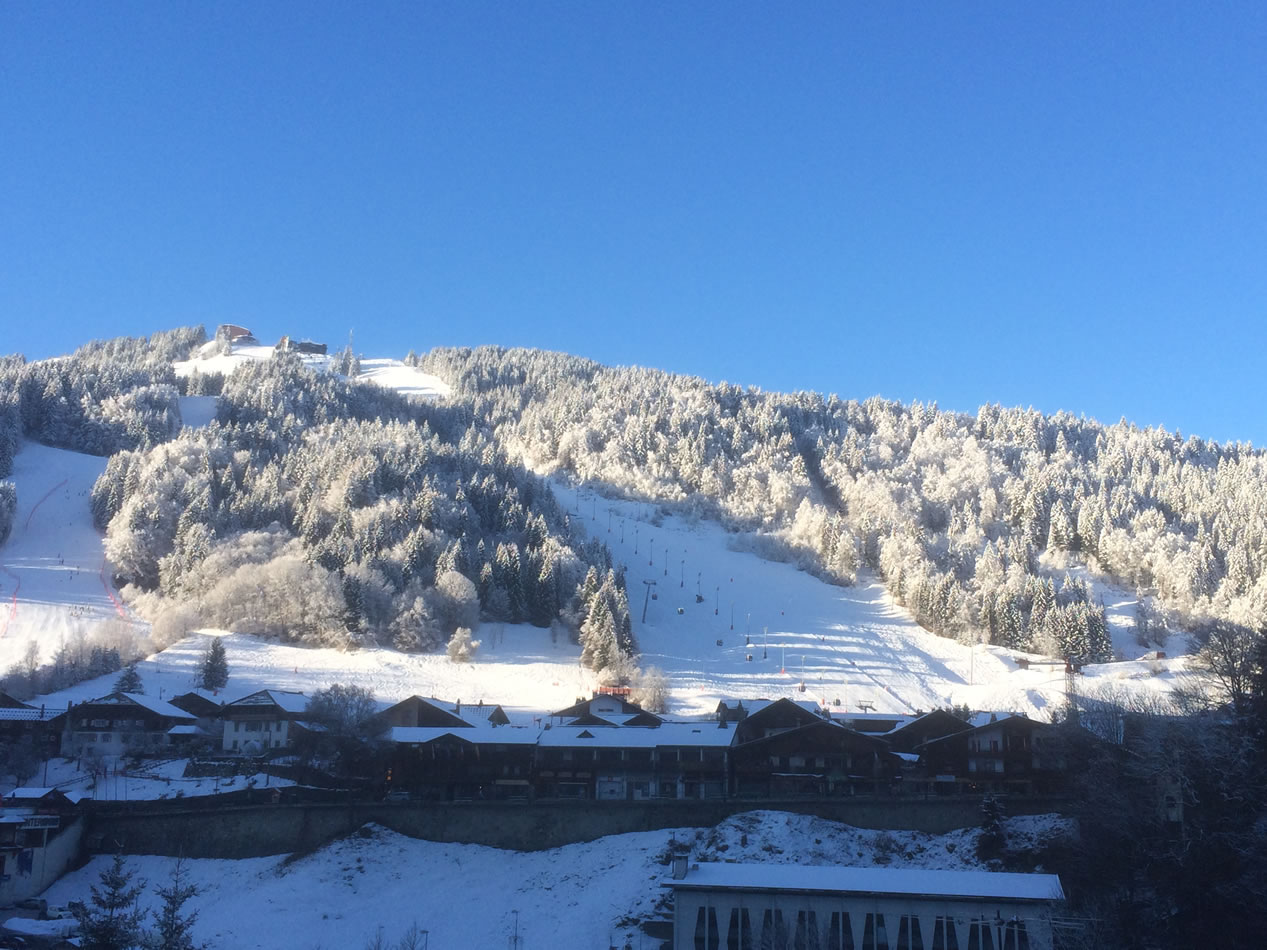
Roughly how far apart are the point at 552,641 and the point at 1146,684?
40481 millimetres

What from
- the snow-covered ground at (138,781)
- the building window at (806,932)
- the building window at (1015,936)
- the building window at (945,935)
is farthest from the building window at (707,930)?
the snow-covered ground at (138,781)

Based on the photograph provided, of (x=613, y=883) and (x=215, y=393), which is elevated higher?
(x=215, y=393)

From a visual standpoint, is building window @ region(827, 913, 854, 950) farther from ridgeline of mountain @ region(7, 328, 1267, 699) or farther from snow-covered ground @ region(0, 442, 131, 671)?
snow-covered ground @ region(0, 442, 131, 671)

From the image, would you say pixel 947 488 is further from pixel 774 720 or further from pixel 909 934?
pixel 909 934

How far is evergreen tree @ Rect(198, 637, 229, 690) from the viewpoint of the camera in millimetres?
64812

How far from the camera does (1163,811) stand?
2969 centimetres

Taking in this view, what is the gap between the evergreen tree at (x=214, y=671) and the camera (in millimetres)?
64812

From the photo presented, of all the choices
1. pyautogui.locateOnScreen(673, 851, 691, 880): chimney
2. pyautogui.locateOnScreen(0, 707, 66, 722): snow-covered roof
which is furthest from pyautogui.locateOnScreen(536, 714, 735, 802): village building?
pyautogui.locateOnScreen(0, 707, 66, 722): snow-covered roof

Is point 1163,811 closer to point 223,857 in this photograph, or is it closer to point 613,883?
point 613,883

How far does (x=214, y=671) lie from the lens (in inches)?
2566

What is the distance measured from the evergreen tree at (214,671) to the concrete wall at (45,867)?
25507 millimetres

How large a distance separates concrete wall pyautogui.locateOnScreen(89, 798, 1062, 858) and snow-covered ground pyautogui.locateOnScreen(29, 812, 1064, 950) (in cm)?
55

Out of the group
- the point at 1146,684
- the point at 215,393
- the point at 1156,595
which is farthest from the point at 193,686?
the point at 215,393

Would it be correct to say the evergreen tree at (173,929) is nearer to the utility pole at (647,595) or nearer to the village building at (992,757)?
the village building at (992,757)
